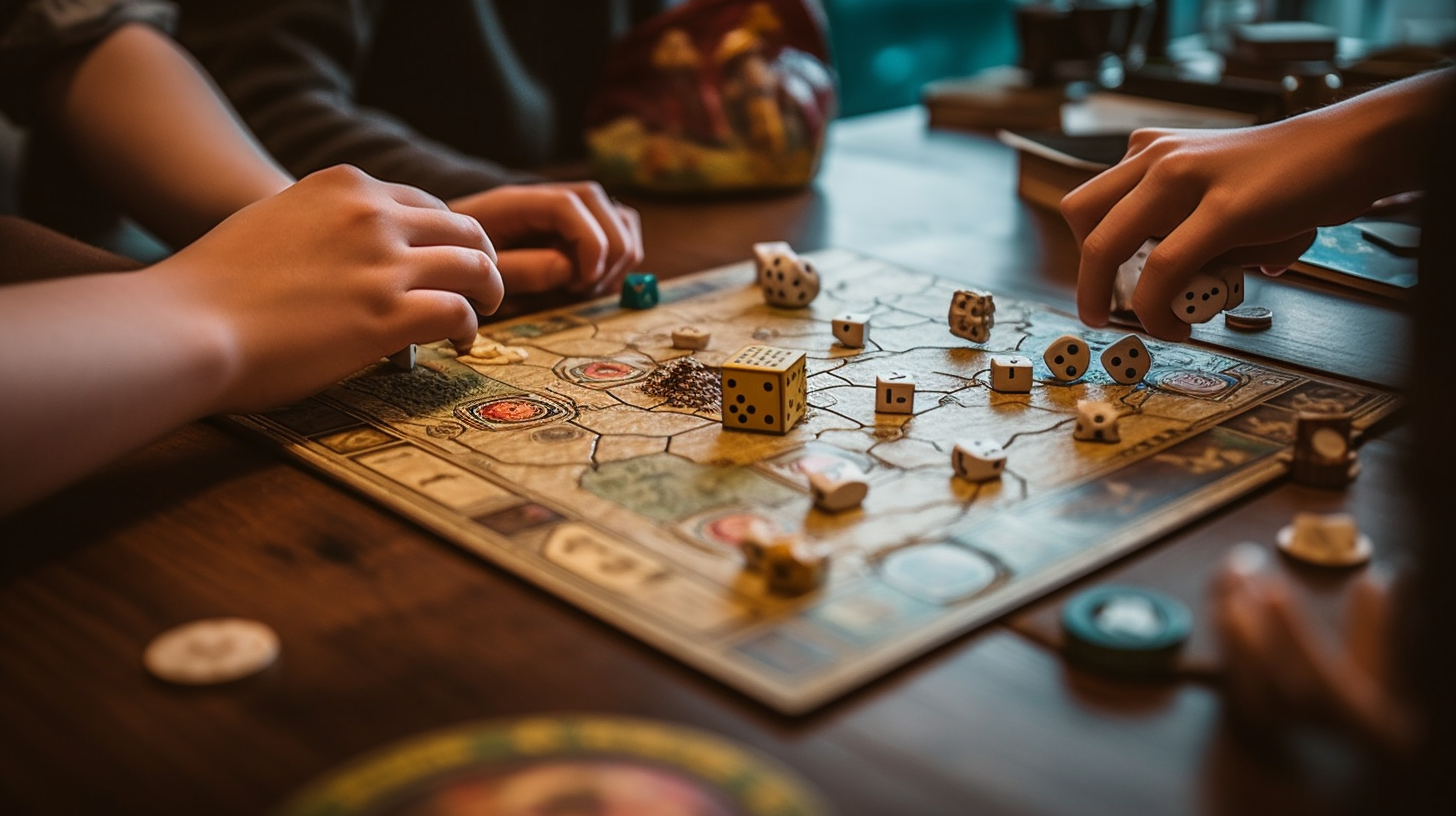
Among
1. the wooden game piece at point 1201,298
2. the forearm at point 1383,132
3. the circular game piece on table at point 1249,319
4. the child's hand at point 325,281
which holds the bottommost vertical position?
the circular game piece on table at point 1249,319

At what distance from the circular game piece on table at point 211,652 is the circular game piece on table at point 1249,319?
2.51 ft

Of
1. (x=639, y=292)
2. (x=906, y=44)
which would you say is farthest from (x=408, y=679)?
(x=906, y=44)

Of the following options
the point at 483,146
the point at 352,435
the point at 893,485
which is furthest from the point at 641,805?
the point at 483,146

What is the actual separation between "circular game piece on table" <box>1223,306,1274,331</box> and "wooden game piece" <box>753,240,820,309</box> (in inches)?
13.1

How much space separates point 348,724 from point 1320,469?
1.78 ft

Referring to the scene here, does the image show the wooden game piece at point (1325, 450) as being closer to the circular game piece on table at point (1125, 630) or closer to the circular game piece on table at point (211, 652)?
the circular game piece on table at point (1125, 630)

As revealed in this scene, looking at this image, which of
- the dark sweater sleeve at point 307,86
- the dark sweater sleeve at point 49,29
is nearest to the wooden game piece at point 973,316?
the dark sweater sleeve at point 307,86

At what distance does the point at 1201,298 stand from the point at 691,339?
369 mm

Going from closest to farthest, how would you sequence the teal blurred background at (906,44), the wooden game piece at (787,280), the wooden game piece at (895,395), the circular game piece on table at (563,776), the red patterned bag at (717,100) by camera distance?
the circular game piece on table at (563,776), the wooden game piece at (895,395), the wooden game piece at (787,280), the red patterned bag at (717,100), the teal blurred background at (906,44)

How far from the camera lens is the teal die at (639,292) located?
3.51ft

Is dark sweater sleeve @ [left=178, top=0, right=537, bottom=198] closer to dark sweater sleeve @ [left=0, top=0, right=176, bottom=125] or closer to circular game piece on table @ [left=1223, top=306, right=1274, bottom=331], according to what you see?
dark sweater sleeve @ [left=0, top=0, right=176, bottom=125]

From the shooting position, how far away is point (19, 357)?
62cm

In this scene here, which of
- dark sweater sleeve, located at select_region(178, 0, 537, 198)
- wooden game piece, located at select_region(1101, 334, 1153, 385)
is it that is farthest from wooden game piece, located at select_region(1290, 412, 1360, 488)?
dark sweater sleeve, located at select_region(178, 0, 537, 198)

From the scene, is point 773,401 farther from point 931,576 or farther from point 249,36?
point 249,36
